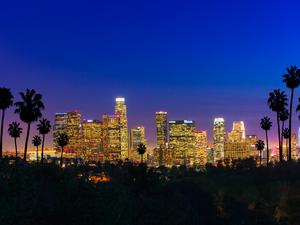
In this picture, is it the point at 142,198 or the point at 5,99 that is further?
the point at 5,99

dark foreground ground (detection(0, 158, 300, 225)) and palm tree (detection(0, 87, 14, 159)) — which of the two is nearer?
dark foreground ground (detection(0, 158, 300, 225))

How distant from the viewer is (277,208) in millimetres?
53094

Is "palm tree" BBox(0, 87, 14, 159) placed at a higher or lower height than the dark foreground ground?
higher

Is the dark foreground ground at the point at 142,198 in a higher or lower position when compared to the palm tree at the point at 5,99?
lower

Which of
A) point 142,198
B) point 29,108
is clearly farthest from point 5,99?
point 142,198

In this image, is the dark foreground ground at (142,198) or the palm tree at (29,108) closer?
the dark foreground ground at (142,198)

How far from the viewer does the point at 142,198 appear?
52.1 m

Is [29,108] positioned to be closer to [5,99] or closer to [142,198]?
[5,99]

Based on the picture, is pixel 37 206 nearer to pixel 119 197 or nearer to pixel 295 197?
pixel 119 197

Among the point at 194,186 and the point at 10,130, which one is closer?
the point at 194,186

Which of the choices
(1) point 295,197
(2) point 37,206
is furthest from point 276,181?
(2) point 37,206

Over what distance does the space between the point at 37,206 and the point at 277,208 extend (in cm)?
2903

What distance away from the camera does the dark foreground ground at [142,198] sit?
32594 millimetres

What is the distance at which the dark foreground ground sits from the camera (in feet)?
107
